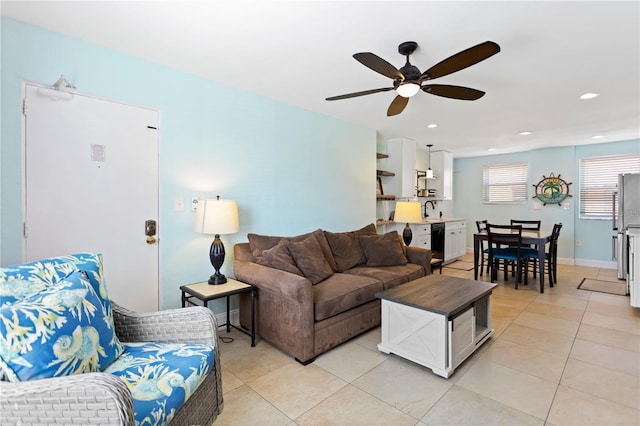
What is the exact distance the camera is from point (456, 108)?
388 centimetres

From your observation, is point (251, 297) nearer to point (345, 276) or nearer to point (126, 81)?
point (345, 276)

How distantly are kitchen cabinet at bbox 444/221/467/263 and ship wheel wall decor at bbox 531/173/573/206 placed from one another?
1.66 metres

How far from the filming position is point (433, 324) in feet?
7.45

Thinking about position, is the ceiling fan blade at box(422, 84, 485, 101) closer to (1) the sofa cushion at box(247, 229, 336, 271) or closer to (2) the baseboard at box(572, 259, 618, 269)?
(1) the sofa cushion at box(247, 229, 336, 271)

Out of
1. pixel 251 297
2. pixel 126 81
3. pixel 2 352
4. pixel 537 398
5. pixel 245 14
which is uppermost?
pixel 245 14

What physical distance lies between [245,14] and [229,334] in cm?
266

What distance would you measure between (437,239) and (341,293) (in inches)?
158

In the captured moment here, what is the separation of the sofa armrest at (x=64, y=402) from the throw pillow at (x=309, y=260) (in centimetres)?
208

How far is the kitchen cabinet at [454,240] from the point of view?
→ 631 centimetres

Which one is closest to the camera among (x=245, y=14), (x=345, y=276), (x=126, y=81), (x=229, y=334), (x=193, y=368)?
(x=193, y=368)

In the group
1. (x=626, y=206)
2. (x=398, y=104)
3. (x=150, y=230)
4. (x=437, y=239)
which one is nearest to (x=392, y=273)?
(x=398, y=104)

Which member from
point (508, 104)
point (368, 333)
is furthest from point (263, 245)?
point (508, 104)

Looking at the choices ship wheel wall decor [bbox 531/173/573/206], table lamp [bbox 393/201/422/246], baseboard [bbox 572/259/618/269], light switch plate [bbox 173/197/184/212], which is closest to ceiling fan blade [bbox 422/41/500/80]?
light switch plate [bbox 173/197/184/212]

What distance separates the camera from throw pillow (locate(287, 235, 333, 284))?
3.02m
